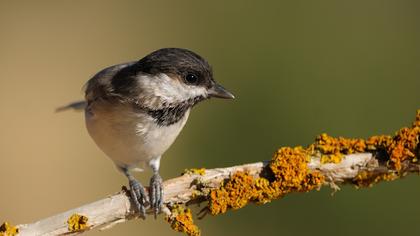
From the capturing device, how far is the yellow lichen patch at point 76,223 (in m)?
2.55

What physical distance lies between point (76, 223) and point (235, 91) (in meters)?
3.33

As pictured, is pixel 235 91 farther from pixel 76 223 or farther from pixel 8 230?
pixel 8 230

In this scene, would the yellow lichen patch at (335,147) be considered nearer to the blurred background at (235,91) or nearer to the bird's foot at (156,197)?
the bird's foot at (156,197)

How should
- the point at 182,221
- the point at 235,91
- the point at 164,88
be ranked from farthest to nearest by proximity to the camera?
the point at 235,91 → the point at 164,88 → the point at 182,221

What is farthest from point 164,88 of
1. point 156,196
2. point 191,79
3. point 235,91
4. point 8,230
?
point 235,91

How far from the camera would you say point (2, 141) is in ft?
20.2

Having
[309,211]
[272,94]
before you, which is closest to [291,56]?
[272,94]

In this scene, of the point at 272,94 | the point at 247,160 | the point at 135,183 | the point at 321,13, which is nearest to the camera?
the point at 135,183

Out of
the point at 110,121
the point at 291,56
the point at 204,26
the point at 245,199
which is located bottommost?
the point at 245,199

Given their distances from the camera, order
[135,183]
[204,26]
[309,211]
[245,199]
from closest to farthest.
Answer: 1. [245,199]
2. [135,183]
3. [309,211]
4. [204,26]

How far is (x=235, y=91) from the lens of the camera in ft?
18.7

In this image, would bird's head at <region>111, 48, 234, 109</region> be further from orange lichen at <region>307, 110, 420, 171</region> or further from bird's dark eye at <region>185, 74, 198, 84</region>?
orange lichen at <region>307, 110, 420, 171</region>

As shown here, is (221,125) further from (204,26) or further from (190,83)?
(190,83)

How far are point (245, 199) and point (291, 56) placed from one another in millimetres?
3198
